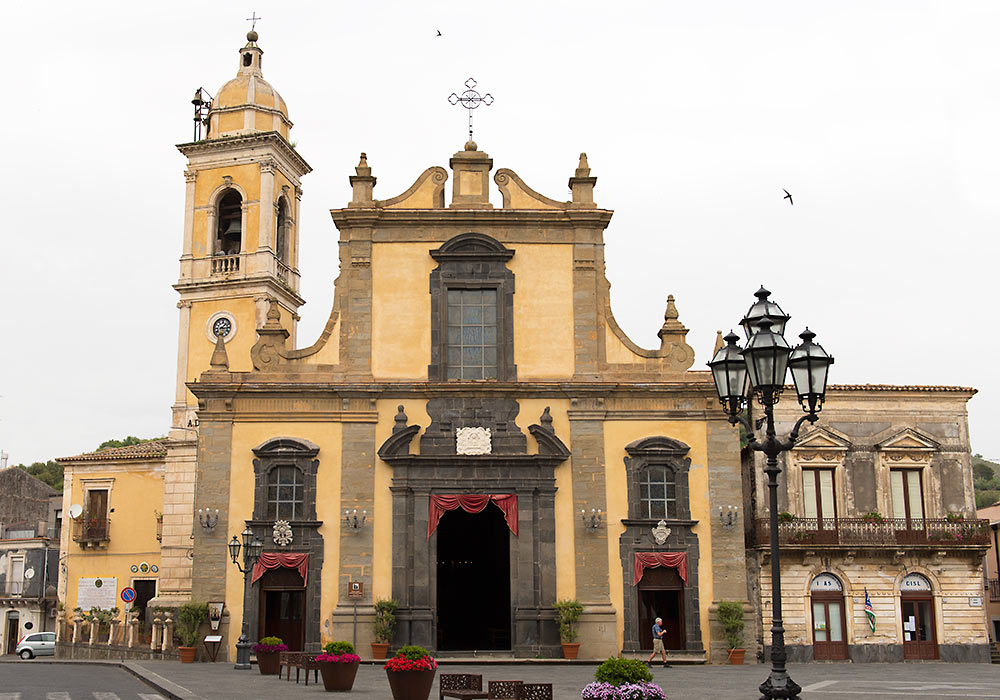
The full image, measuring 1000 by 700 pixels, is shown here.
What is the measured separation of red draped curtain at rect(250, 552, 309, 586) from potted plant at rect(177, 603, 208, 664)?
65.1 inches

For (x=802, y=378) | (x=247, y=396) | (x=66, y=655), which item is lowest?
(x=66, y=655)

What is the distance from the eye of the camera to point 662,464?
102 ft

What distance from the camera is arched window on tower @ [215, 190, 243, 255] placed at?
42688 mm

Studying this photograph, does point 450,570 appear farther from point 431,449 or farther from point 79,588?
point 79,588

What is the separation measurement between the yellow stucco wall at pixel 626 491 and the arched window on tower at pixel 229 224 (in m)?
18.8

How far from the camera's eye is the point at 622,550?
30469mm

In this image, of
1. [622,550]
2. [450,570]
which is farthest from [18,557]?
[622,550]

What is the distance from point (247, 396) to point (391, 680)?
15.3 meters

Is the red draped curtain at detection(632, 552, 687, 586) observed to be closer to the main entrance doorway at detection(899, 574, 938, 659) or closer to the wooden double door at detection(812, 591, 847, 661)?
the wooden double door at detection(812, 591, 847, 661)

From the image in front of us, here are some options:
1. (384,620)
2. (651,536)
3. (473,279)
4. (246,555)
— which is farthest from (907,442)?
(246,555)

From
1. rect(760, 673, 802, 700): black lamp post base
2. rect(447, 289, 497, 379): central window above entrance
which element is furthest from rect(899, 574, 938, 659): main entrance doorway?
rect(760, 673, 802, 700): black lamp post base

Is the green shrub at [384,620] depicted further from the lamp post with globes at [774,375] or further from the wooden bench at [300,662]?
the lamp post with globes at [774,375]

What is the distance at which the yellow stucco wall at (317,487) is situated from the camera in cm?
2995

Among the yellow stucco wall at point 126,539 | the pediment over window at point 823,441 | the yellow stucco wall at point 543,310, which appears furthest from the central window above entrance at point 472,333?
the yellow stucco wall at point 126,539
